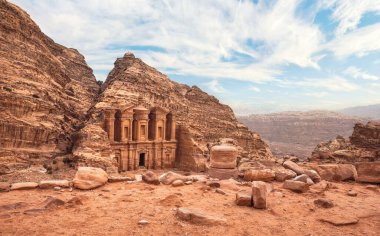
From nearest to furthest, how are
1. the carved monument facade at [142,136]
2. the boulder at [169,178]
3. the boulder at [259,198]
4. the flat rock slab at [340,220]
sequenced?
the flat rock slab at [340,220] → the boulder at [259,198] → the boulder at [169,178] → the carved monument facade at [142,136]

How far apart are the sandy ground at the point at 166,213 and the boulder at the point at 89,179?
0.27 metres

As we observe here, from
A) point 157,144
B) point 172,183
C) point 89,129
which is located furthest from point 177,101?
point 172,183

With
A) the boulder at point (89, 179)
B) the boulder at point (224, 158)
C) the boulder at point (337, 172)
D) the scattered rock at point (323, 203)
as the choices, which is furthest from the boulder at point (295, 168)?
the boulder at point (89, 179)

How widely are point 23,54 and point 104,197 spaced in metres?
28.9

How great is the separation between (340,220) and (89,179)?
780cm

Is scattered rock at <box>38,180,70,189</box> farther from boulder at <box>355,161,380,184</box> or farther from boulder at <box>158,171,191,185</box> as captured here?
boulder at <box>355,161,380,184</box>

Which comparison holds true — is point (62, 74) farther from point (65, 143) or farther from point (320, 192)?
point (320, 192)

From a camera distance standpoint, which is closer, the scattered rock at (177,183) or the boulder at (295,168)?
the scattered rock at (177,183)

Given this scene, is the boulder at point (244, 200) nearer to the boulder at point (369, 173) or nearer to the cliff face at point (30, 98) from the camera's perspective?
the boulder at point (369, 173)

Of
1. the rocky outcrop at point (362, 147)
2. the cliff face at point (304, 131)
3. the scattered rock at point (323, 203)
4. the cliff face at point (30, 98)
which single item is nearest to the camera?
the scattered rock at point (323, 203)

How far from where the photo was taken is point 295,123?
142875 mm

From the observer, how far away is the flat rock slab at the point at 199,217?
651 centimetres

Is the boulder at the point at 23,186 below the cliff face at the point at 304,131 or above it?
above

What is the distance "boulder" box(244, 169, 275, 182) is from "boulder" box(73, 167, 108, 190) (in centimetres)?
611
